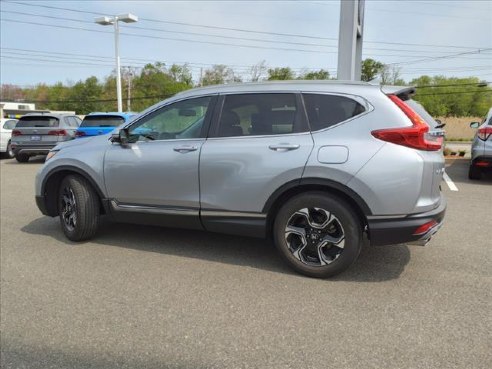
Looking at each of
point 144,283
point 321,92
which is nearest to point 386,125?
point 321,92

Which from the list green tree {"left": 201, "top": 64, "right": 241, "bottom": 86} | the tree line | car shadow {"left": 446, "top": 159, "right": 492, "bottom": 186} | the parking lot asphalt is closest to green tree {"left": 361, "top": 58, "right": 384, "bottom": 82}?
the tree line

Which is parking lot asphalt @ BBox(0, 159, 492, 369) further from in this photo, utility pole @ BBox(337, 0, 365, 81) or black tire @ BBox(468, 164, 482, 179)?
utility pole @ BBox(337, 0, 365, 81)

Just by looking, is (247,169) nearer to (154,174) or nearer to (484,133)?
(154,174)

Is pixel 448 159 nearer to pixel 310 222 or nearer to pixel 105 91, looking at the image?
pixel 310 222

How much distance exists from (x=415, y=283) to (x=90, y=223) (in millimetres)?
3490

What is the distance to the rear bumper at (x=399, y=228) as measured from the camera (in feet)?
11.3

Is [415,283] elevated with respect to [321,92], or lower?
lower

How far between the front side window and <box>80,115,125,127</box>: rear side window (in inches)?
336

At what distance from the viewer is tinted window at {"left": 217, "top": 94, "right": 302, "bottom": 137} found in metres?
3.84

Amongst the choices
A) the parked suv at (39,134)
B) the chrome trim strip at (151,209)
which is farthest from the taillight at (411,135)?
the parked suv at (39,134)

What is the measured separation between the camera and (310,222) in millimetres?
3688

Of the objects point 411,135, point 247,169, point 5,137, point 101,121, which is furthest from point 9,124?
point 411,135

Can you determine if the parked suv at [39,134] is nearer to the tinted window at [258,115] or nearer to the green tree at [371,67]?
the tinted window at [258,115]

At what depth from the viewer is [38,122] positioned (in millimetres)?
13680
